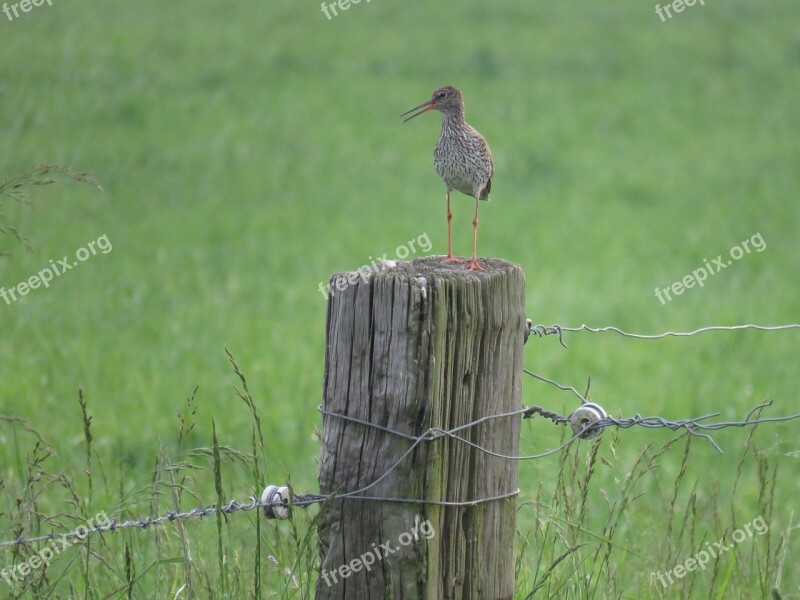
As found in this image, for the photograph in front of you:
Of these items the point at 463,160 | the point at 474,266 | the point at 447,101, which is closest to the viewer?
the point at 474,266

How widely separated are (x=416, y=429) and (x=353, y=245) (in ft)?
31.2

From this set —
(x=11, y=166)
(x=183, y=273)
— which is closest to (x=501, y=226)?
(x=183, y=273)

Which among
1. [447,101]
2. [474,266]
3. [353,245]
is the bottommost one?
[474,266]

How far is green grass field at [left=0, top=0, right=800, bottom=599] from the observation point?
423 cm

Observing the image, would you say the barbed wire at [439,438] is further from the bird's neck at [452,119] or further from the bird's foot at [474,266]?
the bird's neck at [452,119]

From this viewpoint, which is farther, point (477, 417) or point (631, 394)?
point (631, 394)

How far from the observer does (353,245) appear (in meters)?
12.2

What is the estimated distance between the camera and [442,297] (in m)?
2.77

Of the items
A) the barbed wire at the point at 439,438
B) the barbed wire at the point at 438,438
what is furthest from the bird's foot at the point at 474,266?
the barbed wire at the point at 438,438

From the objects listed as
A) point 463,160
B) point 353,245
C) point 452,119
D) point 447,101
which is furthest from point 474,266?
point 353,245

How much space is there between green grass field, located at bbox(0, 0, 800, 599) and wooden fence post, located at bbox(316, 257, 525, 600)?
0.24 m

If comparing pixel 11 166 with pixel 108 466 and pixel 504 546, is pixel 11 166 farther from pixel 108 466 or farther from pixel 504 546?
pixel 504 546

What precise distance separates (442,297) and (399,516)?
2.14 ft

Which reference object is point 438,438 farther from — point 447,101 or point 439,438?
point 447,101
